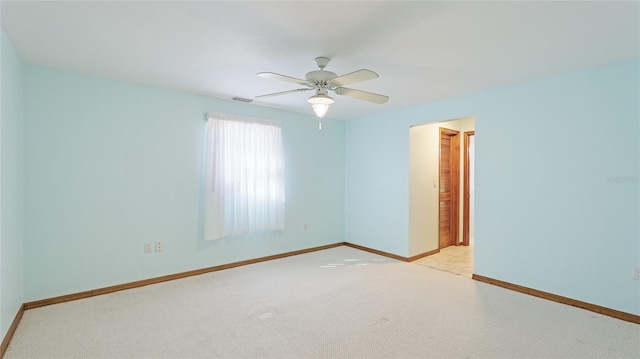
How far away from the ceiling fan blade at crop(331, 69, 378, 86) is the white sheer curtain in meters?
2.12

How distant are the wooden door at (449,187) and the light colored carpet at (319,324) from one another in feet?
6.37

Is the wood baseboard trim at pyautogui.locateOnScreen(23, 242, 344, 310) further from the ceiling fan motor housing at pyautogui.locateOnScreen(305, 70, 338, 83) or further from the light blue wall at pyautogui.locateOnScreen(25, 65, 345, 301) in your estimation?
the ceiling fan motor housing at pyautogui.locateOnScreen(305, 70, 338, 83)

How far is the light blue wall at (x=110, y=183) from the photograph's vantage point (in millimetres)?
3041

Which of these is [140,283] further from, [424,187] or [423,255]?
[424,187]

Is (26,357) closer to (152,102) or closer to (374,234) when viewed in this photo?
(152,102)

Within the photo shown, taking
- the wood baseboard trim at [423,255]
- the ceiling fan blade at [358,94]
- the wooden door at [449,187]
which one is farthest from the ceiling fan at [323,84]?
the wooden door at [449,187]

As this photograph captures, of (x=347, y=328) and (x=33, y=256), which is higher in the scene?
(x=33, y=256)

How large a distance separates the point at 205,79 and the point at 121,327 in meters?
2.42

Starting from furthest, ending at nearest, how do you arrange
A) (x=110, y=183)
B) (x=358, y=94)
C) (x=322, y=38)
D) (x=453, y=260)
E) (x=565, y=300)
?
(x=453, y=260) → (x=110, y=183) → (x=565, y=300) → (x=358, y=94) → (x=322, y=38)

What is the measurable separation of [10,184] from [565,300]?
504 centimetres

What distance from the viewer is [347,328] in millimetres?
2605

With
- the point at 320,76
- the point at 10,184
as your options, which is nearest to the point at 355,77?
the point at 320,76

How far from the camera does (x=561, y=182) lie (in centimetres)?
320

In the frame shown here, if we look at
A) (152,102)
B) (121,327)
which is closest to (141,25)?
(152,102)
